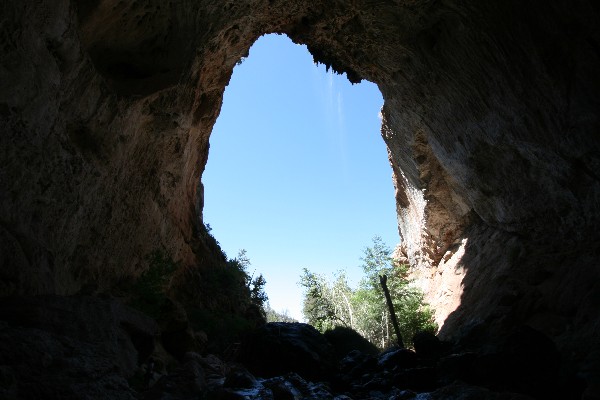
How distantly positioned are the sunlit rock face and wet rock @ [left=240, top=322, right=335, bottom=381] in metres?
5.19

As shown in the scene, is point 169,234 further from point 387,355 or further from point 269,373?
point 387,355

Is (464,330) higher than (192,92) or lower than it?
lower

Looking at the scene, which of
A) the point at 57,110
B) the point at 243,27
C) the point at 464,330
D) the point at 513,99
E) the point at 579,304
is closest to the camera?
the point at 57,110

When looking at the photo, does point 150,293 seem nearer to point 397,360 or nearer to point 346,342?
point 397,360

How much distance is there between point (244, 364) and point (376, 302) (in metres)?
18.2

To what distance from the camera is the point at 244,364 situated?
1264 cm

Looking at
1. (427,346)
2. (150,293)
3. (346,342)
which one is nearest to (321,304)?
(346,342)

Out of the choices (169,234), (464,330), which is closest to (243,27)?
(169,234)

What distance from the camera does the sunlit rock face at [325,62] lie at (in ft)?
23.4

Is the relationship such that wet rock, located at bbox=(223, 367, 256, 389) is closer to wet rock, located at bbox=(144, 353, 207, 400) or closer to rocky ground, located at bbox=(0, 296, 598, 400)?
rocky ground, located at bbox=(0, 296, 598, 400)

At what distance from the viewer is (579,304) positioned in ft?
27.9

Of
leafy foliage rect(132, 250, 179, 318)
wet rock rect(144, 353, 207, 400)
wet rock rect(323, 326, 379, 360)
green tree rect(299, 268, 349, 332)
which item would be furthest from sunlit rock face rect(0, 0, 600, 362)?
green tree rect(299, 268, 349, 332)

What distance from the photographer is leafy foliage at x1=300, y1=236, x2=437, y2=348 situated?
798 inches

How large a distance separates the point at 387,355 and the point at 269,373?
4014mm
